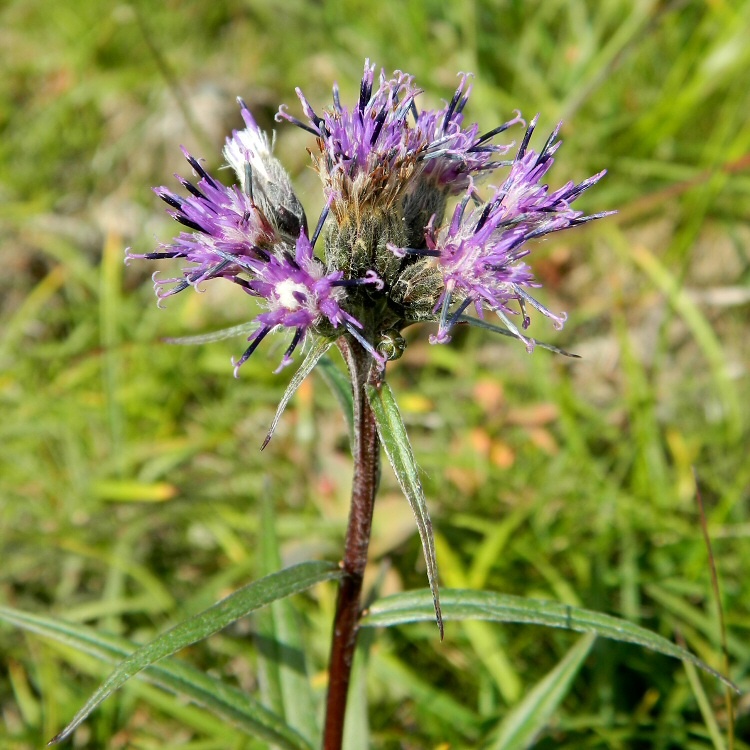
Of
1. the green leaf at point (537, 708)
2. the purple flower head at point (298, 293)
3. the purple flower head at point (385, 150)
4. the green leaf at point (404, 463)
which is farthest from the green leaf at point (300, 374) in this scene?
the green leaf at point (537, 708)

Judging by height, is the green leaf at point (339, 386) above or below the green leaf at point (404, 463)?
above

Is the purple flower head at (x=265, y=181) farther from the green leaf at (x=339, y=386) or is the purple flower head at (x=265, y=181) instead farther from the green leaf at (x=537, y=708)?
the green leaf at (x=537, y=708)

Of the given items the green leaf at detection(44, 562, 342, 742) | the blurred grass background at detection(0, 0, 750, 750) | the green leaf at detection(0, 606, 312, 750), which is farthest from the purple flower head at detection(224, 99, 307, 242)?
the green leaf at detection(0, 606, 312, 750)

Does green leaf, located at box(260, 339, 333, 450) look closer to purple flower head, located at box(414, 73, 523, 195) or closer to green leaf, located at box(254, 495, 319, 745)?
purple flower head, located at box(414, 73, 523, 195)

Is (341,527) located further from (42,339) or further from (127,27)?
(127,27)

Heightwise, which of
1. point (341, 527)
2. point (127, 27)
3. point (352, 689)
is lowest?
point (352, 689)

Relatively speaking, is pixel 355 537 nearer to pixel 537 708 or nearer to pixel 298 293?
pixel 298 293

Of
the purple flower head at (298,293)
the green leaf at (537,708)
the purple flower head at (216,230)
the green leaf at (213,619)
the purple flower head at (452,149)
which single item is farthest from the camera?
the green leaf at (537,708)

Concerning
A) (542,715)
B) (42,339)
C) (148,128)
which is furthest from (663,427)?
(148,128)
